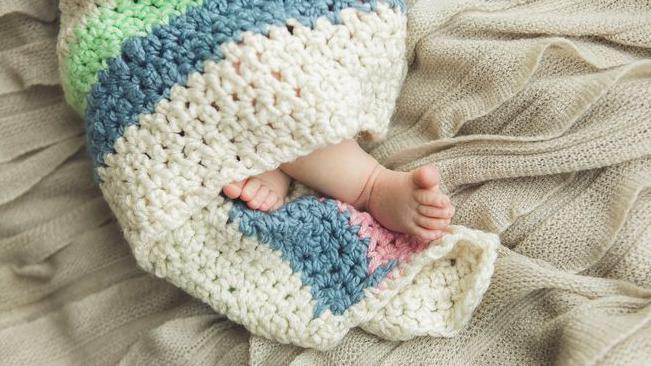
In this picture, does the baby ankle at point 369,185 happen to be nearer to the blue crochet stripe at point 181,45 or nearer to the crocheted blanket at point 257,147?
the crocheted blanket at point 257,147

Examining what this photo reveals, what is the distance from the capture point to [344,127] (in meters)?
0.75

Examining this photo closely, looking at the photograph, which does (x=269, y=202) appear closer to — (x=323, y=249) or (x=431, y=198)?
(x=323, y=249)

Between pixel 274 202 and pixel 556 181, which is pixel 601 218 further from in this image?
pixel 274 202

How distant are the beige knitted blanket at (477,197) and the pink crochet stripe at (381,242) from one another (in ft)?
0.27

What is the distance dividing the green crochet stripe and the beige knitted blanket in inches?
8.0

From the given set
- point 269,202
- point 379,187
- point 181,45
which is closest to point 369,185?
point 379,187

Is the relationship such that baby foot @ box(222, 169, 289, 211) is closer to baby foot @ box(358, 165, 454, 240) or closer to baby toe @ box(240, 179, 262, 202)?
baby toe @ box(240, 179, 262, 202)

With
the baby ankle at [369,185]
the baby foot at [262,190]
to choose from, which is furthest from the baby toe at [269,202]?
the baby ankle at [369,185]

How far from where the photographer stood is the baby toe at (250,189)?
799mm

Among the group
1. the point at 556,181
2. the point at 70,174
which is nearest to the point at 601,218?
the point at 556,181

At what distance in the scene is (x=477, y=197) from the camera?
0.85 meters

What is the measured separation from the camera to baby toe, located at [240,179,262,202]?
80 cm

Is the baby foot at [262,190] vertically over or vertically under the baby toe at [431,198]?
under

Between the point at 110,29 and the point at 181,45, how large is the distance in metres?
0.11
